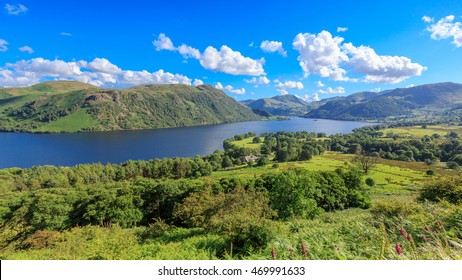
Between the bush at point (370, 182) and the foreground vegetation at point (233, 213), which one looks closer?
the foreground vegetation at point (233, 213)

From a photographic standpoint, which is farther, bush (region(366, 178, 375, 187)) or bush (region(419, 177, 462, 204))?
bush (region(366, 178, 375, 187))

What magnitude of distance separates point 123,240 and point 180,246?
5.46m

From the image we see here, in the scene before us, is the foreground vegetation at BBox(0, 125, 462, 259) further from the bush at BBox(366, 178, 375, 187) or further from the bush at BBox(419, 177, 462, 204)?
the bush at BBox(366, 178, 375, 187)

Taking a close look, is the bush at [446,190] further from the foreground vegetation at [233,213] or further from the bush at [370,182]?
the bush at [370,182]

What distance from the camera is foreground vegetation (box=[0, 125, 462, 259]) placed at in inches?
332

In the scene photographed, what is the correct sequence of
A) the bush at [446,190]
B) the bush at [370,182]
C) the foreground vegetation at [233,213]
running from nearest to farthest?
the foreground vegetation at [233,213] → the bush at [446,190] → the bush at [370,182]

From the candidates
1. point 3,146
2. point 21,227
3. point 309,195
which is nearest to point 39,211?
point 21,227

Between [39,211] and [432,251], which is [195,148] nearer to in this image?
[39,211]

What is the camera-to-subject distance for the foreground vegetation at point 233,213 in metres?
8.42

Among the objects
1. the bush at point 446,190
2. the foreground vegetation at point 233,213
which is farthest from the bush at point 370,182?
the bush at point 446,190

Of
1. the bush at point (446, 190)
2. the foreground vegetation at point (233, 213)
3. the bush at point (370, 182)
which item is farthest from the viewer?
the bush at point (370, 182)

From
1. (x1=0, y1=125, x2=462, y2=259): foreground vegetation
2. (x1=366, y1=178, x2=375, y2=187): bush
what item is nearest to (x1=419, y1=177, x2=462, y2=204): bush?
(x1=0, y1=125, x2=462, y2=259): foreground vegetation

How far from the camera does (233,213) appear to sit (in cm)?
1905

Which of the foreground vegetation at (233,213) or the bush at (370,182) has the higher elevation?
the foreground vegetation at (233,213)
